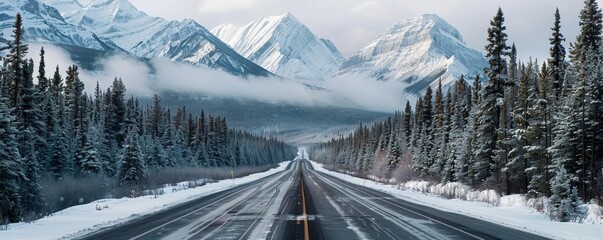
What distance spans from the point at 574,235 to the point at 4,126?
2140 cm

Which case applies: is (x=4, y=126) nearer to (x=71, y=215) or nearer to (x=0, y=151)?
(x=0, y=151)

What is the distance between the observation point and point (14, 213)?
803 inches

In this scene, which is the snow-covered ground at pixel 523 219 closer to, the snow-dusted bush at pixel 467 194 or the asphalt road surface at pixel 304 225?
the asphalt road surface at pixel 304 225

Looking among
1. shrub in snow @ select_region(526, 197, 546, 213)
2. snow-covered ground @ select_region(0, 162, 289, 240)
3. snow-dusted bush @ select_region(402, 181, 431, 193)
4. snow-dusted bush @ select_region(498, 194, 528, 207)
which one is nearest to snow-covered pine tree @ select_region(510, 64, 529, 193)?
snow-dusted bush @ select_region(498, 194, 528, 207)

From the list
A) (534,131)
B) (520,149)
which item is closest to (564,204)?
(534,131)

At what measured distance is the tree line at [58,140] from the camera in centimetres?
2156

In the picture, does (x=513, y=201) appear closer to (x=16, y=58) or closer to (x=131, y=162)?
(x=131, y=162)

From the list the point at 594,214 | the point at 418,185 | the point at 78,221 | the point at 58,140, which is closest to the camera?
the point at 78,221

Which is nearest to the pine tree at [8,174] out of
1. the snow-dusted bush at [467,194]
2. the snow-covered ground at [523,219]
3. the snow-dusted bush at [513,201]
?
the snow-covered ground at [523,219]

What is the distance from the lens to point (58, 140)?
46500 mm

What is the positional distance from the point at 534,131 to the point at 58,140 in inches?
1502

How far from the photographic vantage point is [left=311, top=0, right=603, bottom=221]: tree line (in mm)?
25500

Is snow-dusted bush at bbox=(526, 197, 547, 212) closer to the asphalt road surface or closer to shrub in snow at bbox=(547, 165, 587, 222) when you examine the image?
shrub in snow at bbox=(547, 165, 587, 222)

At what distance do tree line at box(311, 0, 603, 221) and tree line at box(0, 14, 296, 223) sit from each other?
21949 mm
